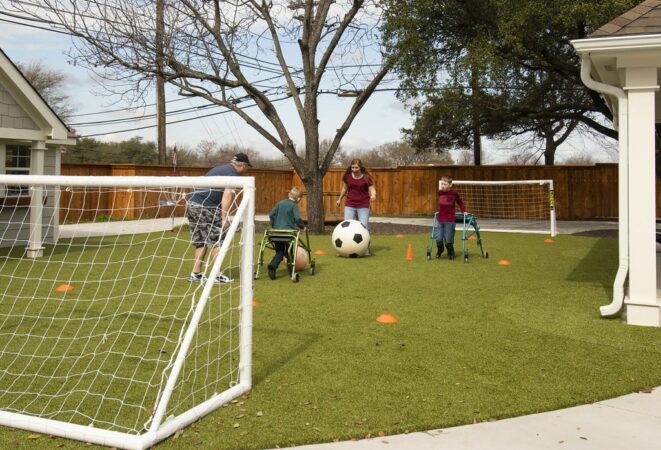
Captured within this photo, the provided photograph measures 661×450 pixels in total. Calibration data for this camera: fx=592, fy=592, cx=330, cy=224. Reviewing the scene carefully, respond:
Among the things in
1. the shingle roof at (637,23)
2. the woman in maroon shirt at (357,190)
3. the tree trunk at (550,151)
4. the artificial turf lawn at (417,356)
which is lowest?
the artificial turf lawn at (417,356)

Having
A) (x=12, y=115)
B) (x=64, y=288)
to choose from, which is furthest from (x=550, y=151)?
(x=64, y=288)

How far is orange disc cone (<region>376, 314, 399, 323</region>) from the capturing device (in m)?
6.20

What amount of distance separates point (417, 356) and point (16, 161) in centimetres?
1154

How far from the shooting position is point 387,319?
20.5ft

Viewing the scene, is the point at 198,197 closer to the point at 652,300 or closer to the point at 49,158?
the point at 652,300

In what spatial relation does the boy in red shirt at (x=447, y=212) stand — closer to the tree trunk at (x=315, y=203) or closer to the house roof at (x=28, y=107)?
the tree trunk at (x=315, y=203)

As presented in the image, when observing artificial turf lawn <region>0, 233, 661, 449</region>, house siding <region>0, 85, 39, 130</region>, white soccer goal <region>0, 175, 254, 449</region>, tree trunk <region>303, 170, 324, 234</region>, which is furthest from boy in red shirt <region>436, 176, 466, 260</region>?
house siding <region>0, 85, 39, 130</region>

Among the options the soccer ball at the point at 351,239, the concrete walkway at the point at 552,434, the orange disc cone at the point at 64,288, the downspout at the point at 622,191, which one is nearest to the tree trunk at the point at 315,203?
the soccer ball at the point at 351,239

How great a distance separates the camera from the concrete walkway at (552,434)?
3.24 metres

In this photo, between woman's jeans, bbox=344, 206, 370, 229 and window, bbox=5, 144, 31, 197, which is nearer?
woman's jeans, bbox=344, 206, 370, 229

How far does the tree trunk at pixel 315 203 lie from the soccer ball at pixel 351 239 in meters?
5.69

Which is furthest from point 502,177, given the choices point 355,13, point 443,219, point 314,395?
point 314,395

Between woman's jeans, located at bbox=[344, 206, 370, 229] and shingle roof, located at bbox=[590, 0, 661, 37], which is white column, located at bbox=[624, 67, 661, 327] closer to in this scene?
shingle roof, located at bbox=[590, 0, 661, 37]

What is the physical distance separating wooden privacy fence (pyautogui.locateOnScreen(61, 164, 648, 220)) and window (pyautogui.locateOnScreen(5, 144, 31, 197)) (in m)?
7.21
